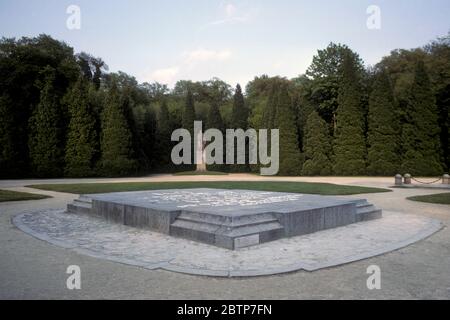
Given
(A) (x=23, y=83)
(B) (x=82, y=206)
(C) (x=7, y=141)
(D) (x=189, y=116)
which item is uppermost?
(A) (x=23, y=83)

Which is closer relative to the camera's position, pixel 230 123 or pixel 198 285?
pixel 198 285

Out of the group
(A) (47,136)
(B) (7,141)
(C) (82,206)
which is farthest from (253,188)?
(B) (7,141)

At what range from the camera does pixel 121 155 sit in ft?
103

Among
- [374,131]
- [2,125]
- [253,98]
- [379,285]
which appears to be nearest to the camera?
[379,285]

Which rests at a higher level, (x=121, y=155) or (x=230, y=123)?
(x=230, y=123)

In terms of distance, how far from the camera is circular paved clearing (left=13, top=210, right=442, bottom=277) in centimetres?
508

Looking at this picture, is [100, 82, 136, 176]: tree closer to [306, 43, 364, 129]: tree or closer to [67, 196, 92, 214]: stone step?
[306, 43, 364, 129]: tree

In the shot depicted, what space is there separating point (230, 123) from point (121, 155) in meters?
14.2

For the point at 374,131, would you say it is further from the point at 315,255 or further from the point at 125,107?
the point at 315,255

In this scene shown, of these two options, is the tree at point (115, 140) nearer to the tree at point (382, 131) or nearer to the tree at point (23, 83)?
the tree at point (23, 83)

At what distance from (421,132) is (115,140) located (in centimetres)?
2495

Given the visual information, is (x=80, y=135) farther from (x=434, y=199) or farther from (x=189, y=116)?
(x=434, y=199)

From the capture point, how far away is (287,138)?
3409cm
